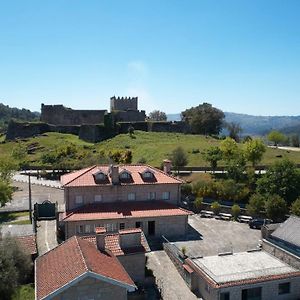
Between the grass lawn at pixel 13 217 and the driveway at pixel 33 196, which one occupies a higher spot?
the driveway at pixel 33 196

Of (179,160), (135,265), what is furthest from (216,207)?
(135,265)

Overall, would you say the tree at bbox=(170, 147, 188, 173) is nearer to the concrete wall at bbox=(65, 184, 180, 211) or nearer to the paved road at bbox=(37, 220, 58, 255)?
the concrete wall at bbox=(65, 184, 180, 211)

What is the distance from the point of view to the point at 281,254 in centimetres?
2870

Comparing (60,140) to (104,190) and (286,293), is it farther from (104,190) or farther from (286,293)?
(286,293)

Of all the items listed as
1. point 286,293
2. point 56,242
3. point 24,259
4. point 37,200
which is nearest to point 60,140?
point 37,200

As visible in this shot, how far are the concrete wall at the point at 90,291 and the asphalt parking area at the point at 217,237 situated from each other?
45.2 feet

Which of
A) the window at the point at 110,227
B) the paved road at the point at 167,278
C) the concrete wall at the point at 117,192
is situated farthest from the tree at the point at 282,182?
the window at the point at 110,227

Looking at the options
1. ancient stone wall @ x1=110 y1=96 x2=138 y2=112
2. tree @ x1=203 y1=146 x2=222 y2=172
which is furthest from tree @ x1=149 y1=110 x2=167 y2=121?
tree @ x1=203 y1=146 x2=222 y2=172

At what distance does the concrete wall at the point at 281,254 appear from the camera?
27.1 meters

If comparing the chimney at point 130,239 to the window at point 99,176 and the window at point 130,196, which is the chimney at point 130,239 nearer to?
the window at point 130,196

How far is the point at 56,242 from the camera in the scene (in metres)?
33.8

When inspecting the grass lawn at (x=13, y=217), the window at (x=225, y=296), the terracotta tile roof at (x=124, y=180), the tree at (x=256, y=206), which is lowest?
the window at (x=225, y=296)

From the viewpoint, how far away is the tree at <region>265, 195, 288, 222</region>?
129ft

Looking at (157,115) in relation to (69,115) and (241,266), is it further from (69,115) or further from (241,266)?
(241,266)
